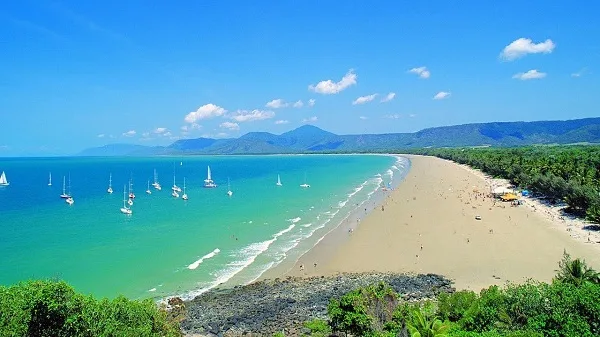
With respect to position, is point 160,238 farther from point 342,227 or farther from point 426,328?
point 426,328

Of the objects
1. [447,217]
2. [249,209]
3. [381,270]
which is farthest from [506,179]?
[381,270]

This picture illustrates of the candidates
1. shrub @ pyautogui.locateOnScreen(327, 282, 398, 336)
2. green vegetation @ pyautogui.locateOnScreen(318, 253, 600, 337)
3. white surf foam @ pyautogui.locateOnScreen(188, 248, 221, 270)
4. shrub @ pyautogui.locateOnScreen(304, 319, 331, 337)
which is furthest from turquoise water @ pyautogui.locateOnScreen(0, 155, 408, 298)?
green vegetation @ pyautogui.locateOnScreen(318, 253, 600, 337)

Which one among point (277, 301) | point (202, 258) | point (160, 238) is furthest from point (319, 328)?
point (160, 238)

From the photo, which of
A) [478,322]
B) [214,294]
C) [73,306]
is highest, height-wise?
[73,306]

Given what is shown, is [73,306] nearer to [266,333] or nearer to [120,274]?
[266,333]

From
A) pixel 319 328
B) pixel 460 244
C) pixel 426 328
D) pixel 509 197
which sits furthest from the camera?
pixel 509 197

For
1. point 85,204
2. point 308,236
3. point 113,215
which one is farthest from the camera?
point 85,204

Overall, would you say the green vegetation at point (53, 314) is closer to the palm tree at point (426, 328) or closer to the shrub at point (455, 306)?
the palm tree at point (426, 328)
